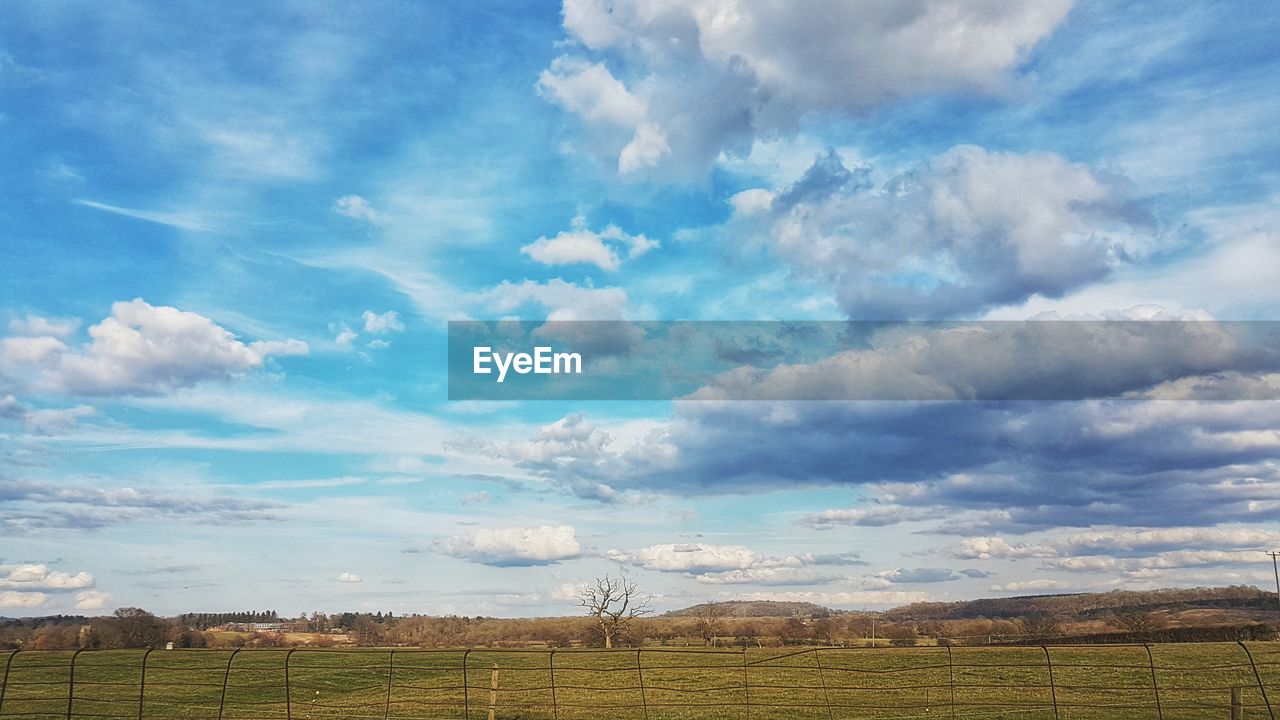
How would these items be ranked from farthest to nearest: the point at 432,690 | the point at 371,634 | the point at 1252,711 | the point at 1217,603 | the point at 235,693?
1. the point at 1217,603
2. the point at 371,634
3. the point at 235,693
4. the point at 432,690
5. the point at 1252,711

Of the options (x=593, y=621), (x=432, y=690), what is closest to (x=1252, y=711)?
(x=432, y=690)

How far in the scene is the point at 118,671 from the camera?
2699 inches

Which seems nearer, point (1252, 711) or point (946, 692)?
point (1252, 711)

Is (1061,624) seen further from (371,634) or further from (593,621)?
(371,634)

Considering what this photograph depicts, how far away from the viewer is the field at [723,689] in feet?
118

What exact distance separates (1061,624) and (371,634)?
105 m

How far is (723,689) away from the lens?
1406 inches

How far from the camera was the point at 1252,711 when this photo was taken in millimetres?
35625

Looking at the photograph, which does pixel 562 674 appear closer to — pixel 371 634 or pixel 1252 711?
pixel 1252 711

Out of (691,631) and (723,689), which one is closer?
(723,689)

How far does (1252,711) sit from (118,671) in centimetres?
7213

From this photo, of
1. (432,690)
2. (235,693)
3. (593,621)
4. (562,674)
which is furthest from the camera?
(593,621)

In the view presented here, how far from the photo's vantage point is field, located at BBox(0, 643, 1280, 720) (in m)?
35.9

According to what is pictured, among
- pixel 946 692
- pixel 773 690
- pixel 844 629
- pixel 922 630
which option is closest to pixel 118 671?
pixel 773 690
